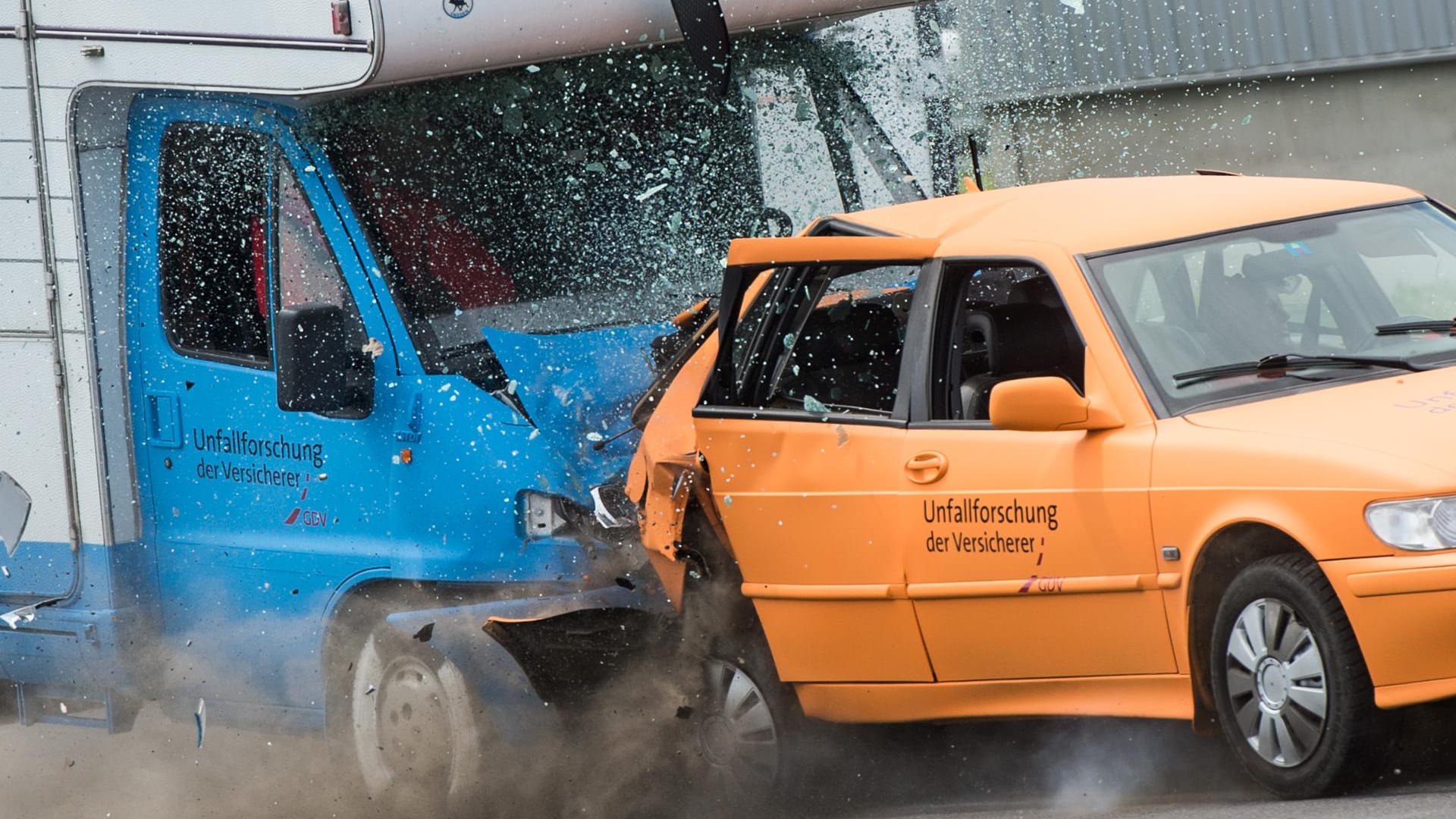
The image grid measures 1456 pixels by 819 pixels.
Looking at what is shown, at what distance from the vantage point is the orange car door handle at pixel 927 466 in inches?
225

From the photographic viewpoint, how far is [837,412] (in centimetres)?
617

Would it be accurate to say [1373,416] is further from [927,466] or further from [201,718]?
[201,718]

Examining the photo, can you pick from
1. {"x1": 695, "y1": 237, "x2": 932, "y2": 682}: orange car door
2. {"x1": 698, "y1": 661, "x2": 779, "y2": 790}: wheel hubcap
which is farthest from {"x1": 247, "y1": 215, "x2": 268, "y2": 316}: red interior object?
{"x1": 698, "y1": 661, "x2": 779, "y2": 790}: wheel hubcap

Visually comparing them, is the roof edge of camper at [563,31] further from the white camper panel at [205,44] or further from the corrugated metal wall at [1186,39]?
the corrugated metal wall at [1186,39]

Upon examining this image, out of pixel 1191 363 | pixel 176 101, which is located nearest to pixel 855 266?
pixel 1191 363

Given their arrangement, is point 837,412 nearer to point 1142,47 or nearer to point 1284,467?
point 1284,467

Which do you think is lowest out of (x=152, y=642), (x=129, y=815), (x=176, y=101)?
(x=129, y=815)

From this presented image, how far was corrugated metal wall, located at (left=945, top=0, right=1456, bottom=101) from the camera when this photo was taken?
16859mm

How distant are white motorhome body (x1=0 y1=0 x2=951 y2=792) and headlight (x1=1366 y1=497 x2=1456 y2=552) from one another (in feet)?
10.9

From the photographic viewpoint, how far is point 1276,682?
4.91 m

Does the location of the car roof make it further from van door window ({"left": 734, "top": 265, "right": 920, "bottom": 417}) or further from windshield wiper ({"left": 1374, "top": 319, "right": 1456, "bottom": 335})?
windshield wiper ({"left": 1374, "top": 319, "right": 1456, "bottom": 335})

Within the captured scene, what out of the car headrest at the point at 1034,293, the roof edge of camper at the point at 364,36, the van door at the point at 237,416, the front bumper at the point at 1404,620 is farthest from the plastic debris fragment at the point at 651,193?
the front bumper at the point at 1404,620

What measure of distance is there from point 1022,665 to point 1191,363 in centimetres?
93

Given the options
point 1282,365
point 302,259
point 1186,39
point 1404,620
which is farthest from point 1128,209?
point 1186,39
